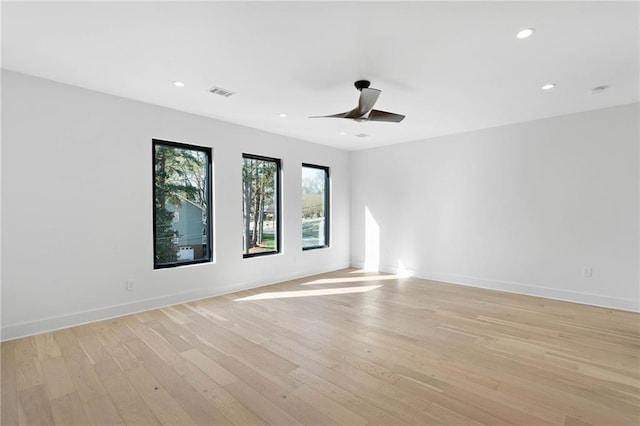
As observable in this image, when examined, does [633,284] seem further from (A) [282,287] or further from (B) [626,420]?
(A) [282,287]

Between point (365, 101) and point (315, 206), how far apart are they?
3591 millimetres

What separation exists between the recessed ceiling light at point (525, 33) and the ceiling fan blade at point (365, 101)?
1.15 meters

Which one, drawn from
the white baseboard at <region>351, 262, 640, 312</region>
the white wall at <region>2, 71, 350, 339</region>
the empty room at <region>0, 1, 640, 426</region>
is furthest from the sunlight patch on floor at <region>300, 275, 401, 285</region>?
the white wall at <region>2, 71, 350, 339</region>

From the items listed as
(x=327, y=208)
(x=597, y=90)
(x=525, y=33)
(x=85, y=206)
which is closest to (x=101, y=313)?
(x=85, y=206)

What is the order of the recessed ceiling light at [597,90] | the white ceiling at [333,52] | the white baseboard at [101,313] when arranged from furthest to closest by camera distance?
1. the recessed ceiling light at [597,90]
2. the white baseboard at [101,313]
3. the white ceiling at [333,52]

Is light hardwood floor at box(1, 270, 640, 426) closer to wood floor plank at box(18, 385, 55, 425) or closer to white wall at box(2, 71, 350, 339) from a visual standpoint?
wood floor plank at box(18, 385, 55, 425)

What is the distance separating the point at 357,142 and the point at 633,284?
4.51 m

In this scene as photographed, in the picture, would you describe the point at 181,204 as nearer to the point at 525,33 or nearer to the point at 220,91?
the point at 220,91

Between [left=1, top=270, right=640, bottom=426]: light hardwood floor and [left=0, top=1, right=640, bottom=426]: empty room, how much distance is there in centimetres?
2

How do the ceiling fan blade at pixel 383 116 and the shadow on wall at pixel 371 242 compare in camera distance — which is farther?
the shadow on wall at pixel 371 242

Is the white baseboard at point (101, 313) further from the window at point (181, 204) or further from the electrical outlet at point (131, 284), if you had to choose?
the window at point (181, 204)

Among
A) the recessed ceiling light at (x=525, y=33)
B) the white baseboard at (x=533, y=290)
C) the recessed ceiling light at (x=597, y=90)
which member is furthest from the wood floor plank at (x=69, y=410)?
the recessed ceiling light at (x=597, y=90)

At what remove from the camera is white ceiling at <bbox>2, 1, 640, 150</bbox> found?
214 centimetres

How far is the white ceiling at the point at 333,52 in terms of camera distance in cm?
214
